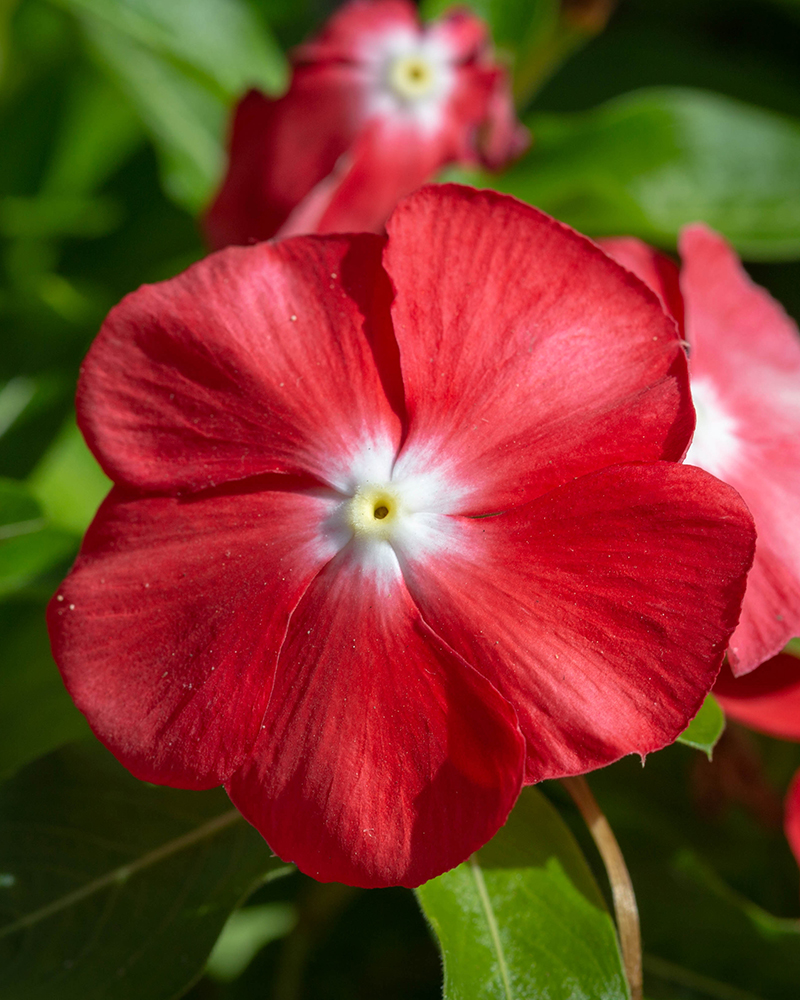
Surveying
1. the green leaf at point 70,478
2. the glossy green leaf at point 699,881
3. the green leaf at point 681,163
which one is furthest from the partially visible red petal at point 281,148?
the glossy green leaf at point 699,881

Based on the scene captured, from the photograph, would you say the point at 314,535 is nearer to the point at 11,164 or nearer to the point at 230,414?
the point at 230,414

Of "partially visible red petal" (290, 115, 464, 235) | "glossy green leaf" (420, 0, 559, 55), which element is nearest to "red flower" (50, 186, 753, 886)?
"partially visible red petal" (290, 115, 464, 235)

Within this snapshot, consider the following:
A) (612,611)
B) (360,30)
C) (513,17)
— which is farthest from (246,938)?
(513,17)

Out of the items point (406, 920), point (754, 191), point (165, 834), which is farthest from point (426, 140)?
point (406, 920)

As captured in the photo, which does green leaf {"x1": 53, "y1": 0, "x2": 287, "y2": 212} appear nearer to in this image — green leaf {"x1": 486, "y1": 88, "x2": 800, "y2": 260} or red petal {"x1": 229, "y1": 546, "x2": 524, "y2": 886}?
green leaf {"x1": 486, "y1": 88, "x2": 800, "y2": 260}

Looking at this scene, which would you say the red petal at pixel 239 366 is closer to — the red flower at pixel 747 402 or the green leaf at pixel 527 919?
the red flower at pixel 747 402
